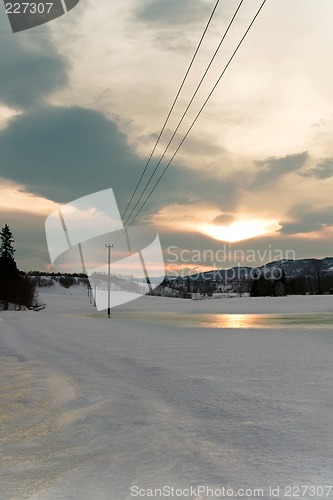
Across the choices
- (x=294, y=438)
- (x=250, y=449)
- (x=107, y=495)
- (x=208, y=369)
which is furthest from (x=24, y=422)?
(x=208, y=369)

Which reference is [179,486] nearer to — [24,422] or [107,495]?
[107,495]

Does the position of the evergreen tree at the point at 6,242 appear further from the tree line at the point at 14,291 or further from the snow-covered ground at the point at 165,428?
the snow-covered ground at the point at 165,428

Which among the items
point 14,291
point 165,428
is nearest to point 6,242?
point 14,291

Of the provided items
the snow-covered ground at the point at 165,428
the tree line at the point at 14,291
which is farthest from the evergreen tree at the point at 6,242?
the snow-covered ground at the point at 165,428

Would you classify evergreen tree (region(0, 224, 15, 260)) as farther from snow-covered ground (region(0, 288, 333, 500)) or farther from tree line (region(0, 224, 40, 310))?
snow-covered ground (region(0, 288, 333, 500))

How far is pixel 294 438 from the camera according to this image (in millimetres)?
5664

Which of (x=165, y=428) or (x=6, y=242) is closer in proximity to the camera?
(x=165, y=428)

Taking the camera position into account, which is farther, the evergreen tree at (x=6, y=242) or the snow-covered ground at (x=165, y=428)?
the evergreen tree at (x=6, y=242)

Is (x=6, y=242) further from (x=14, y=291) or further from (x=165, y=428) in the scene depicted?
(x=165, y=428)

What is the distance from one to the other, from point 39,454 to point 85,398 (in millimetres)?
2995

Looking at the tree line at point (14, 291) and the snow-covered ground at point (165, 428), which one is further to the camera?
the tree line at point (14, 291)

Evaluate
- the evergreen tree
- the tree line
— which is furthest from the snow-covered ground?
the evergreen tree

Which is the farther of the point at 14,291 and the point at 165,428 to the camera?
the point at 14,291

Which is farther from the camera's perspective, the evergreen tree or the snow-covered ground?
the evergreen tree
